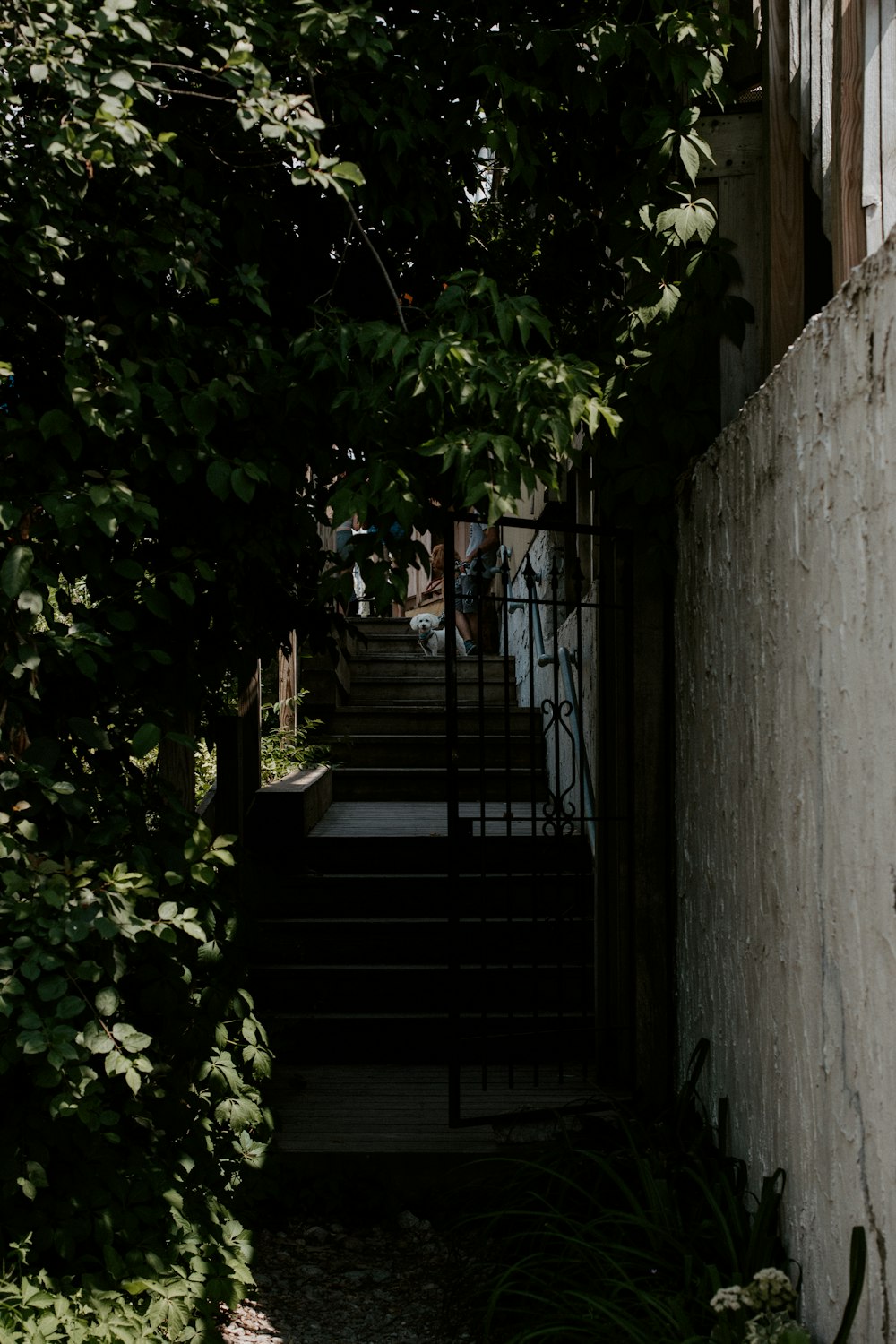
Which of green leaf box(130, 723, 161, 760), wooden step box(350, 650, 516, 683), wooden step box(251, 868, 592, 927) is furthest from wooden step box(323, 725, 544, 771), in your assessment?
green leaf box(130, 723, 161, 760)

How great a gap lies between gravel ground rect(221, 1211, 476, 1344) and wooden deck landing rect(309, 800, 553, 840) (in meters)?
2.38

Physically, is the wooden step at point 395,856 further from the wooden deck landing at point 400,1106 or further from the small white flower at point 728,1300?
the small white flower at point 728,1300

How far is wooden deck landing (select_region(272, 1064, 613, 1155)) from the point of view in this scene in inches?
173

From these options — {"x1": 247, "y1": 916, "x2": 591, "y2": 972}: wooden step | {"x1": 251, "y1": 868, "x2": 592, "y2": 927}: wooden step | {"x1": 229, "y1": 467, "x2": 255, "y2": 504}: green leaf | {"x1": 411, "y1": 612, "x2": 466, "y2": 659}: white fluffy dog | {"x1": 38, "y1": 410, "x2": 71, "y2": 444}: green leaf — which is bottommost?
{"x1": 247, "y1": 916, "x2": 591, "y2": 972}: wooden step

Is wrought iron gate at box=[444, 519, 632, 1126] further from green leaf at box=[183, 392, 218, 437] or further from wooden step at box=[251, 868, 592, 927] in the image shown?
green leaf at box=[183, 392, 218, 437]

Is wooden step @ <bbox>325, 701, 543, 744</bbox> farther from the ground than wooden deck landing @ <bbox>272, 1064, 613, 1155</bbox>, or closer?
farther from the ground

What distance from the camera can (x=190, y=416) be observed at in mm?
3182

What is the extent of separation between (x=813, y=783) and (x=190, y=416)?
179 cm

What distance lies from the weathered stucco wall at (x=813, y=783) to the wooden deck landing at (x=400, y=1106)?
3.31ft

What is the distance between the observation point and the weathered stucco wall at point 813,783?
2125 millimetres

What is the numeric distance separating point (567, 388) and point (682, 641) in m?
1.56

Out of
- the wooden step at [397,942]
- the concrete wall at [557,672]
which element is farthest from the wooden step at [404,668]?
the wooden step at [397,942]

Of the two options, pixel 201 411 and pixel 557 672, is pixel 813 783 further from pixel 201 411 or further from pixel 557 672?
pixel 557 672

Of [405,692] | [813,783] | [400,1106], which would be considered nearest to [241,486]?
[813,783]
